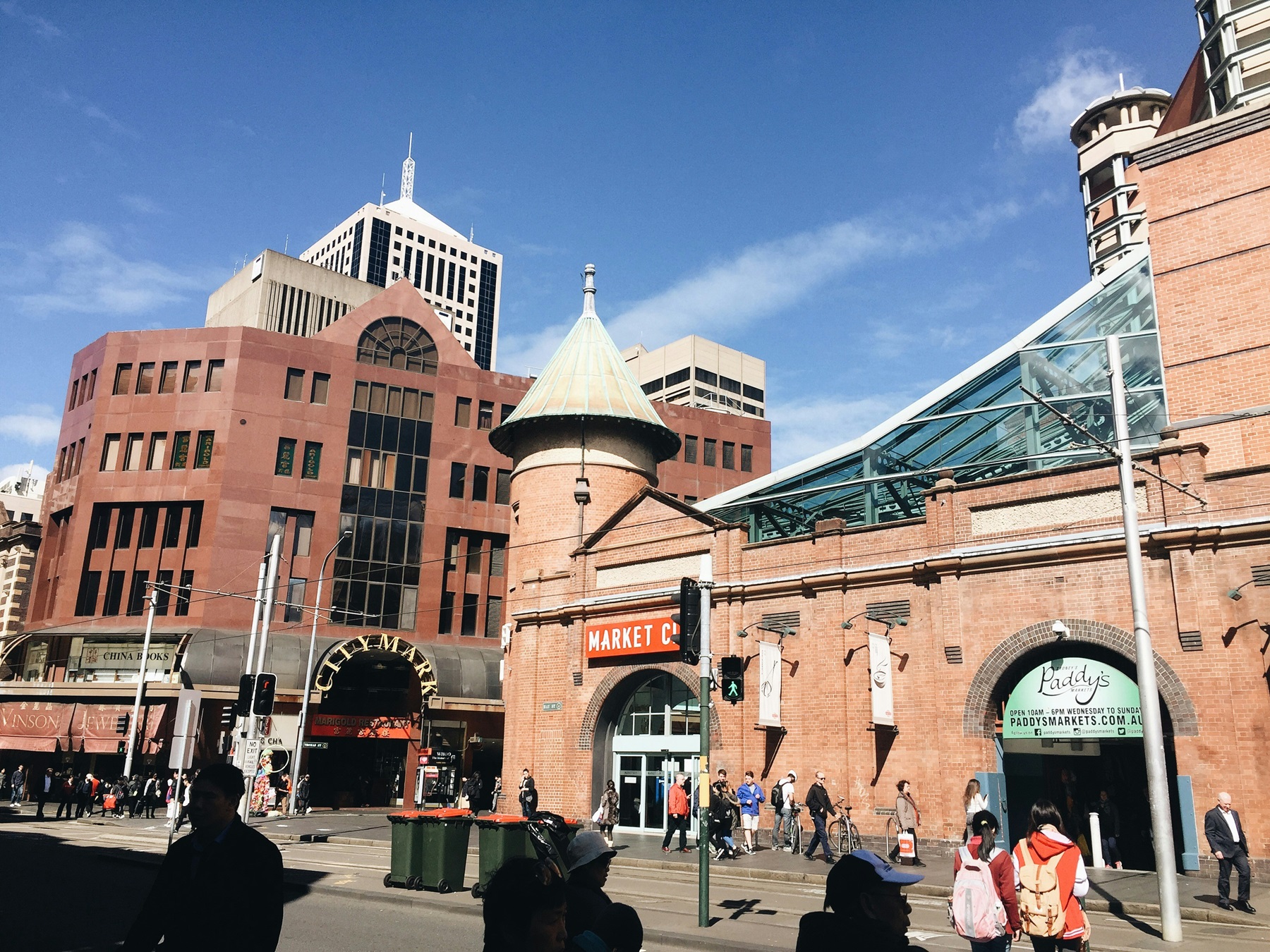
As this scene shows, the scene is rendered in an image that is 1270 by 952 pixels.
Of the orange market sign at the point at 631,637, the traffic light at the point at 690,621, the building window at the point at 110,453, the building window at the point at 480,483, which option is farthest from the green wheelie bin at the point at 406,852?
the building window at the point at 110,453

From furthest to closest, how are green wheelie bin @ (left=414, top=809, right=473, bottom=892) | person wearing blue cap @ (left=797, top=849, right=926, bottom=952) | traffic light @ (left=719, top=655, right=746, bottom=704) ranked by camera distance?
green wheelie bin @ (left=414, top=809, right=473, bottom=892) < traffic light @ (left=719, top=655, right=746, bottom=704) < person wearing blue cap @ (left=797, top=849, right=926, bottom=952)

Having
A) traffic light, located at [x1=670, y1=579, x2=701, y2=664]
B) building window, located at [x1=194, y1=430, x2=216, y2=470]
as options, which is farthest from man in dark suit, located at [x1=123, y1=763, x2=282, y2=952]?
building window, located at [x1=194, y1=430, x2=216, y2=470]

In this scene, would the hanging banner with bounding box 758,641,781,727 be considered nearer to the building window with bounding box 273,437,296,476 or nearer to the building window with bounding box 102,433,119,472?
the building window with bounding box 273,437,296,476

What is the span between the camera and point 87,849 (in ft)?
74.7

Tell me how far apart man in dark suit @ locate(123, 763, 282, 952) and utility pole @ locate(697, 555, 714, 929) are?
9.60m

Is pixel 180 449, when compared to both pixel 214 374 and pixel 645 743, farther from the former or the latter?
pixel 645 743

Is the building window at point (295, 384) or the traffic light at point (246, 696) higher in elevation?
the building window at point (295, 384)

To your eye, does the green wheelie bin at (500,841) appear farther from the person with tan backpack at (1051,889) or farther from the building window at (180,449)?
the building window at (180,449)

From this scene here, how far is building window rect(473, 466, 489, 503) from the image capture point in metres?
49.8

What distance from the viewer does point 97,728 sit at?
40.9 meters

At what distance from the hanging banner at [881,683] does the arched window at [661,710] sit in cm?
586

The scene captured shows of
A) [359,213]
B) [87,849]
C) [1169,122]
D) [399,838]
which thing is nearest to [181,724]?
[87,849]

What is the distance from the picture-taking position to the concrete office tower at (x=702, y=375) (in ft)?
374

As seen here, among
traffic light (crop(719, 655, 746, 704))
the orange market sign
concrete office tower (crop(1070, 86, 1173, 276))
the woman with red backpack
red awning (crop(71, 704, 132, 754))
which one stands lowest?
the woman with red backpack
